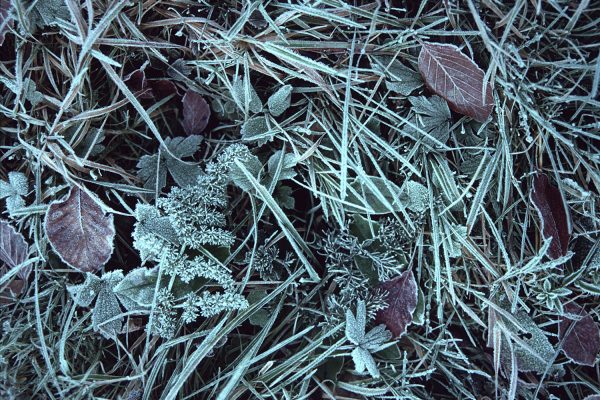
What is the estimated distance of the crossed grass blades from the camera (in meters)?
1.35

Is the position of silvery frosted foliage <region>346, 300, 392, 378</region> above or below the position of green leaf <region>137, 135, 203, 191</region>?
below

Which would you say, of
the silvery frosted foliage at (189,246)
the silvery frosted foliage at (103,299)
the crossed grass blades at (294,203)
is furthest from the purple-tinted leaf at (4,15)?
the silvery frosted foliage at (103,299)

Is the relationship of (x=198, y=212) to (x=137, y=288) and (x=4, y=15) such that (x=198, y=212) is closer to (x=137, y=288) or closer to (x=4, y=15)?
(x=137, y=288)

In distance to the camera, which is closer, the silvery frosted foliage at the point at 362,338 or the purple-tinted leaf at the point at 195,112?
the silvery frosted foliage at the point at 362,338

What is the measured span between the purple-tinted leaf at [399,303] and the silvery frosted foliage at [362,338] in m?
0.04

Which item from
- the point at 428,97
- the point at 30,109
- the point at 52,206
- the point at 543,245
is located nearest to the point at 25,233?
the point at 52,206

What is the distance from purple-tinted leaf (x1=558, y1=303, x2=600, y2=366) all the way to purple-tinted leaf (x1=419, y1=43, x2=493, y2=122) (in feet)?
2.10

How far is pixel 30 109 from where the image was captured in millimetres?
1462

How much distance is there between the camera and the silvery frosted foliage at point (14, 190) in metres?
1.42

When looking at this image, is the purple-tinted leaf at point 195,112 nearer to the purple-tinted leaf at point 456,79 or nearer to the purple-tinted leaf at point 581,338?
the purple-tinted leaf at point 456,79

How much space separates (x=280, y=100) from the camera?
1.40m

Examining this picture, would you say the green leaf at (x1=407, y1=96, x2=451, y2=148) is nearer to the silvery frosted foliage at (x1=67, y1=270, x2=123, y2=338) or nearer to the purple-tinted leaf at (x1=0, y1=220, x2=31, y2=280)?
the silvery frosted foliage at (x1=67, y1=270, x2=123, y2=338)

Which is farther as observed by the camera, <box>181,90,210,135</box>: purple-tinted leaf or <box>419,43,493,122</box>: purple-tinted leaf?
<box>181,90,210,135</box>: purple-tinted leaf

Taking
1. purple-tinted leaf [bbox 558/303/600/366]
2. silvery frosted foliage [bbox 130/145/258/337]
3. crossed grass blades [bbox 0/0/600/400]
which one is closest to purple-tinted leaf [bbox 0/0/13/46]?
crossed grass blades [bbox 0/0/600/400]
